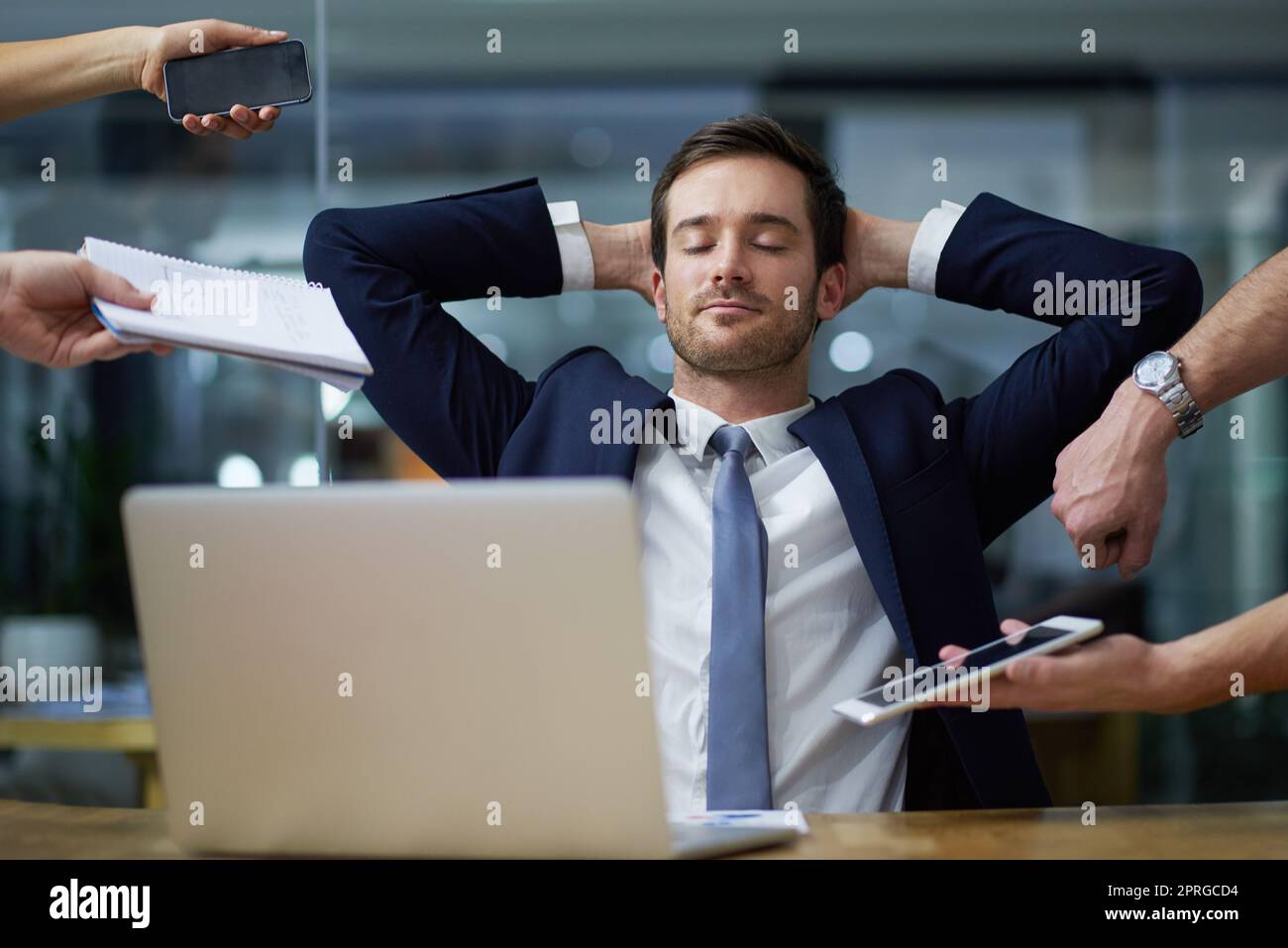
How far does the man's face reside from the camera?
5.74 feet

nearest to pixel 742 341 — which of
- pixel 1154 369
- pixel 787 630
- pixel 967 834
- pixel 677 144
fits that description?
pixel 787 630

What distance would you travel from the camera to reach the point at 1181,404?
4.91 ft

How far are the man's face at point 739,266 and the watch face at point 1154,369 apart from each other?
1.62 feet

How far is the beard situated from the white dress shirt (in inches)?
4.2

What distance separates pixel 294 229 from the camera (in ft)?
12.1

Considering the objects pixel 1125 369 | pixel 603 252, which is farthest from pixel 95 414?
pixel 1125 369

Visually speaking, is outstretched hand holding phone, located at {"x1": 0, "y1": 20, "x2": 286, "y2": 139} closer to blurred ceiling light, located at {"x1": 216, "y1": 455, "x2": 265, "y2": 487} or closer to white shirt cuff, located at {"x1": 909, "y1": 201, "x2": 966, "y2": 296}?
white shirt cuff, located at {"x1": 909, "y1": 201, "x2": 966, "y2": 296}

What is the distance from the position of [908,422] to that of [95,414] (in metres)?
2.68

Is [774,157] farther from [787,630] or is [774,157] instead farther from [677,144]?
[677,144]

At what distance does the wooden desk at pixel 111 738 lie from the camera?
2725mm

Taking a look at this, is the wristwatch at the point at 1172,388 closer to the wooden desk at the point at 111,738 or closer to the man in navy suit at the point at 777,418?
the man in navy suit at the point at 777,418

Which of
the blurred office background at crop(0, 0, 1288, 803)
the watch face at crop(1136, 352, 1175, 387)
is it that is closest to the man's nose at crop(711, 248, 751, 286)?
the watch face at crop(1136, 352, 1175, 387)

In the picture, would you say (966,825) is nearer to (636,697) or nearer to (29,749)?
(636,697)

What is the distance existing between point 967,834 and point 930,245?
3.55ft
